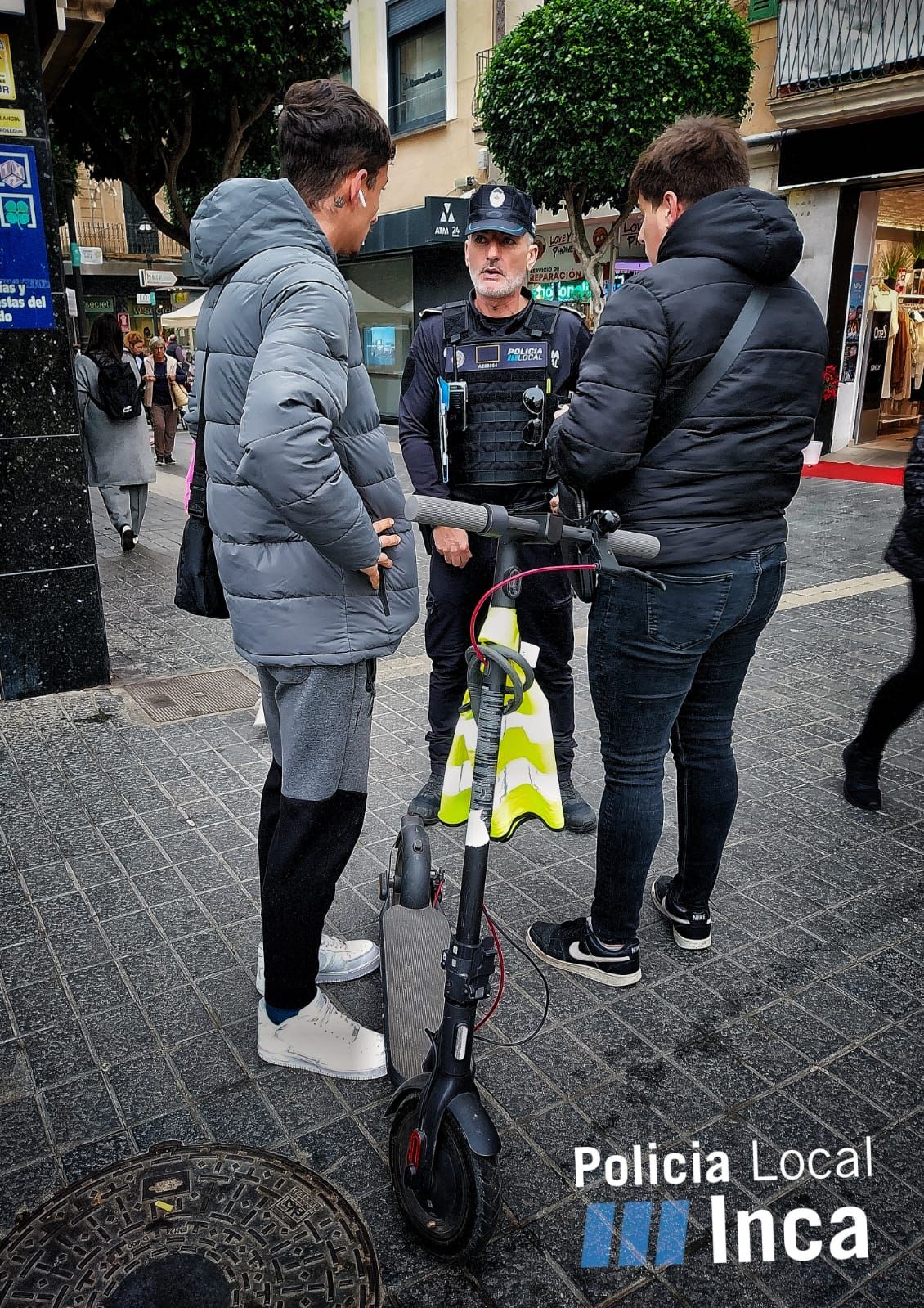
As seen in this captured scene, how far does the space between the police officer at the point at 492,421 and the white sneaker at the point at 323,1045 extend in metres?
1.33

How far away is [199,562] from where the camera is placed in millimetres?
2428

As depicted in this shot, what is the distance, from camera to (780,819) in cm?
389

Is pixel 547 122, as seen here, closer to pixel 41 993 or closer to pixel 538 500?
pixel 538 500

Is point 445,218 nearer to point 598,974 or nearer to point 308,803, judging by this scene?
point 598,974

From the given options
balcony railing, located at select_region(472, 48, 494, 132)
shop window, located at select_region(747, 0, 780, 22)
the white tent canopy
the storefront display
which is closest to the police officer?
the storefront display

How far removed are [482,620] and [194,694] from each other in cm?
225

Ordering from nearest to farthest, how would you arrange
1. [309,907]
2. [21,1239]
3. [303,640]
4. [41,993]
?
[21,1239]
[303,640]
[309,907]
[41,993]

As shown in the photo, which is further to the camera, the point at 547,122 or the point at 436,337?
the point at 547,122

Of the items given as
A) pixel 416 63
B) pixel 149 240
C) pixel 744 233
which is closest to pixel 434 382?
pixel 744 233

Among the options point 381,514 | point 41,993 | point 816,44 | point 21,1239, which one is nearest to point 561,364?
point 381,514

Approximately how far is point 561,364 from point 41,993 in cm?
274

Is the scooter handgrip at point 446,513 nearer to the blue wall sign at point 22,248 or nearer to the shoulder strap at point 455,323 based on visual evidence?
the shoulder strap at point 455,323

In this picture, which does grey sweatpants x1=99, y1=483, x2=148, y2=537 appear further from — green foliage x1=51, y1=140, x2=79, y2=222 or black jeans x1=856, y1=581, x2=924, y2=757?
green foliage x1=51, y1=140, x2=79, y2=222

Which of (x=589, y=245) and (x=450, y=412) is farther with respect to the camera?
(x=589, y=245)
